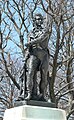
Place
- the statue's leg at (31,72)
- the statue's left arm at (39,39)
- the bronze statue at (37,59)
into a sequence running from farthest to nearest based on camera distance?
the statue's left arm at (39,39), the bronze statue at (37,59), the statue's leg at (31,72)

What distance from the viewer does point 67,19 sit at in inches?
680

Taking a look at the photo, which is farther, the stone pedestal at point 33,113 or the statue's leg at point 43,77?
the statue's leg at point 43,77

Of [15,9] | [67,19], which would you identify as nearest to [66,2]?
[67,19]

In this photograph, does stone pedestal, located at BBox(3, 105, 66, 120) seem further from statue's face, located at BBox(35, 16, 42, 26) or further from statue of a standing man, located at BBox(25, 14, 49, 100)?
statue's face, located at BBox(35, 16, 42, 26)

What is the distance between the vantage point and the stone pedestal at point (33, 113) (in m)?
7.74

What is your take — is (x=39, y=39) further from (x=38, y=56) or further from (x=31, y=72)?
(x=31, y=72)

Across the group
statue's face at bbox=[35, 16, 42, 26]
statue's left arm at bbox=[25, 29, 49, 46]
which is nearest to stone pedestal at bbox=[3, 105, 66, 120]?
statue's left arm at bbox=[25, 29, 49, 46]

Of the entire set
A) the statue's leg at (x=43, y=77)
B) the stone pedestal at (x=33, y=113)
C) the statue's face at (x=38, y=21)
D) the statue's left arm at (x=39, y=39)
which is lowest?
the stone pedestal at (x=33, y=113)

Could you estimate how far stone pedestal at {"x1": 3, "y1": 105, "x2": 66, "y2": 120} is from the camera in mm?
7742

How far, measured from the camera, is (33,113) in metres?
7.83

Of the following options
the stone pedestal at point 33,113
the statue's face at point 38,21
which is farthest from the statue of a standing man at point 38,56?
the stone pedestal at point 33,113

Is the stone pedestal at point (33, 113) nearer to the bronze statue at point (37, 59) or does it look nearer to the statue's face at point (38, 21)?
the bronze statue at point (37, 59)

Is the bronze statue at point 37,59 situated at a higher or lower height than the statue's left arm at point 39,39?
lower

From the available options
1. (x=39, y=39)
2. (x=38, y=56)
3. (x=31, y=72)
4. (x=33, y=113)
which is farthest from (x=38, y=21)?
(x=33, y=113)
